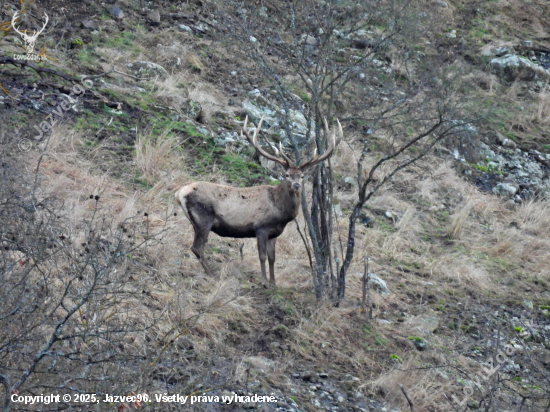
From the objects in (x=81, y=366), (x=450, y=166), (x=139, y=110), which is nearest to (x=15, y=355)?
(x=81, y=366)

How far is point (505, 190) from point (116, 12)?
8326 mm

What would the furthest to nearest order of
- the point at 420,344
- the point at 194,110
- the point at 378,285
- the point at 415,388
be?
the point at 194,110 → the point at 378,285 → the point at 420,344 → the point at 415,388

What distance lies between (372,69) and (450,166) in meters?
2.68

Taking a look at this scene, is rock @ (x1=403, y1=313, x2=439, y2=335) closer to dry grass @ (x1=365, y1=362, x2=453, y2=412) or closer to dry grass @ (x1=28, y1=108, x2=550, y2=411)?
dry grass @ (x1=28, y1=108, x2=550, y2=411)

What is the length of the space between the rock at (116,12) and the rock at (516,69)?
8.30m

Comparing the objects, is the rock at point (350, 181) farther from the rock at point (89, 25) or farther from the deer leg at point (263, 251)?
the rock at point (89, 25)

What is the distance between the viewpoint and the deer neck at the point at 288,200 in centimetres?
844

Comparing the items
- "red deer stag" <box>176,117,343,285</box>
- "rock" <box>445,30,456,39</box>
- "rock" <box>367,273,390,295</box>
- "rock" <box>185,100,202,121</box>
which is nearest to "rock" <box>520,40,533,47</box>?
"rock" <box>445,30,456,39</box>

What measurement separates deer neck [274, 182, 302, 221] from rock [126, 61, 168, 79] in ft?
17.9

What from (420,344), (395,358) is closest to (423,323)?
(420,344)

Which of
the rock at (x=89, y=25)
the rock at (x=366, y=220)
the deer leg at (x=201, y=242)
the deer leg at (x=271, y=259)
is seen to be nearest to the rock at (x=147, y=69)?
the rock at (x=89, y=25)

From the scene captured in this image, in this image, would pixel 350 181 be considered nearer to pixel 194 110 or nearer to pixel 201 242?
pixel 194 110

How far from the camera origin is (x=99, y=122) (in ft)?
37.4

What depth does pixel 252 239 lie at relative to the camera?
996cm
